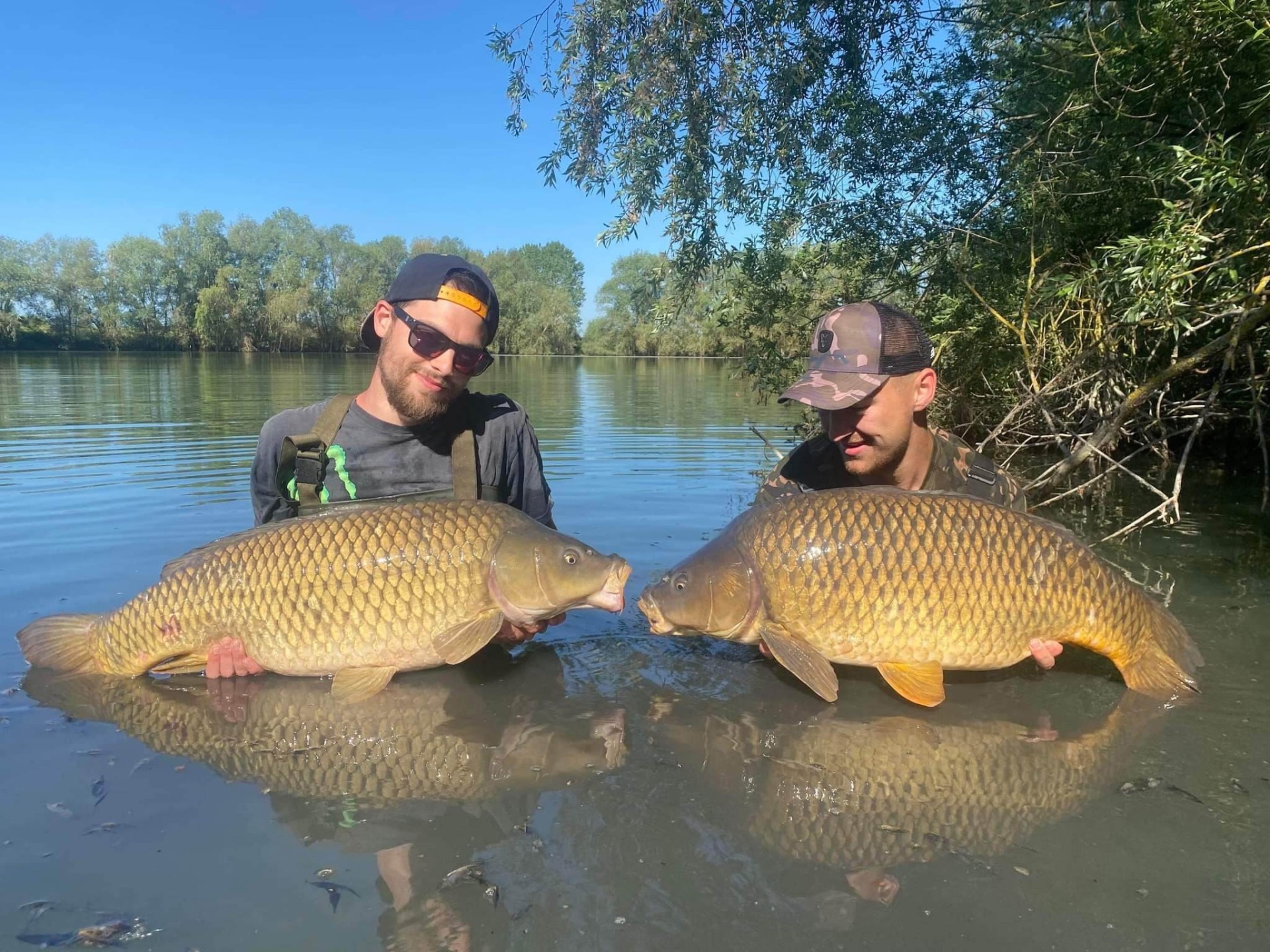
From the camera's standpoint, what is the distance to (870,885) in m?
1.44

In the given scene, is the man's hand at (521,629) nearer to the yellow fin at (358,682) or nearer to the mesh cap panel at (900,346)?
the yellow fin at (358,682)

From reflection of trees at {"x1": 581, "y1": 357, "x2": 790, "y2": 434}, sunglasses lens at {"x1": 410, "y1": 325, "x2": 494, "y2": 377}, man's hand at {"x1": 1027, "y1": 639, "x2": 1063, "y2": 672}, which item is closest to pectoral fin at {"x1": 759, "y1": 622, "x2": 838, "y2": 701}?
man's hand at {"x1": 1027, "y1": 639, "x2": 1063, "y2": 672}

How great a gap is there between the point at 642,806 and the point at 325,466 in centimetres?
161

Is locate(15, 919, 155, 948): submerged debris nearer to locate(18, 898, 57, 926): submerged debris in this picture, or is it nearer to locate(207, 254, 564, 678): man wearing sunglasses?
locate(18, 898, 57, 926): submerged debris

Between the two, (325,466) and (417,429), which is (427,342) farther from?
(325,466)

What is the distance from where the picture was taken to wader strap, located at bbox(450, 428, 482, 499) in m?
2.66

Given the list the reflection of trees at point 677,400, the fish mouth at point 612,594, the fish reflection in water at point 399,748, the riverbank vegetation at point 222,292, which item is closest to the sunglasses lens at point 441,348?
the fish mouth at point 612,594

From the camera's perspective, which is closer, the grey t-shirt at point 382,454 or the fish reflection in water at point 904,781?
the fish reflection in water at point 904,781

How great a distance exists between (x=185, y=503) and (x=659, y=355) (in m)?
46.7

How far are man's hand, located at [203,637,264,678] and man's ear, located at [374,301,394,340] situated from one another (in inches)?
42.7

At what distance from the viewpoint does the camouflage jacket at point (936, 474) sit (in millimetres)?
2670

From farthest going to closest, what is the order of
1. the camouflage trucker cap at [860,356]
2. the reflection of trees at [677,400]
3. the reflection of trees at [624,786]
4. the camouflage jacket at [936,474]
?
the reflection of trees at [677,400], the camouflage jacket at [936,474], the camouflage trucker cap at [860,356], the reflection of trees at [624,786]

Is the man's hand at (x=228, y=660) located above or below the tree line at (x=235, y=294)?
below

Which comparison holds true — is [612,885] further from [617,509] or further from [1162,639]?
[617,509]
